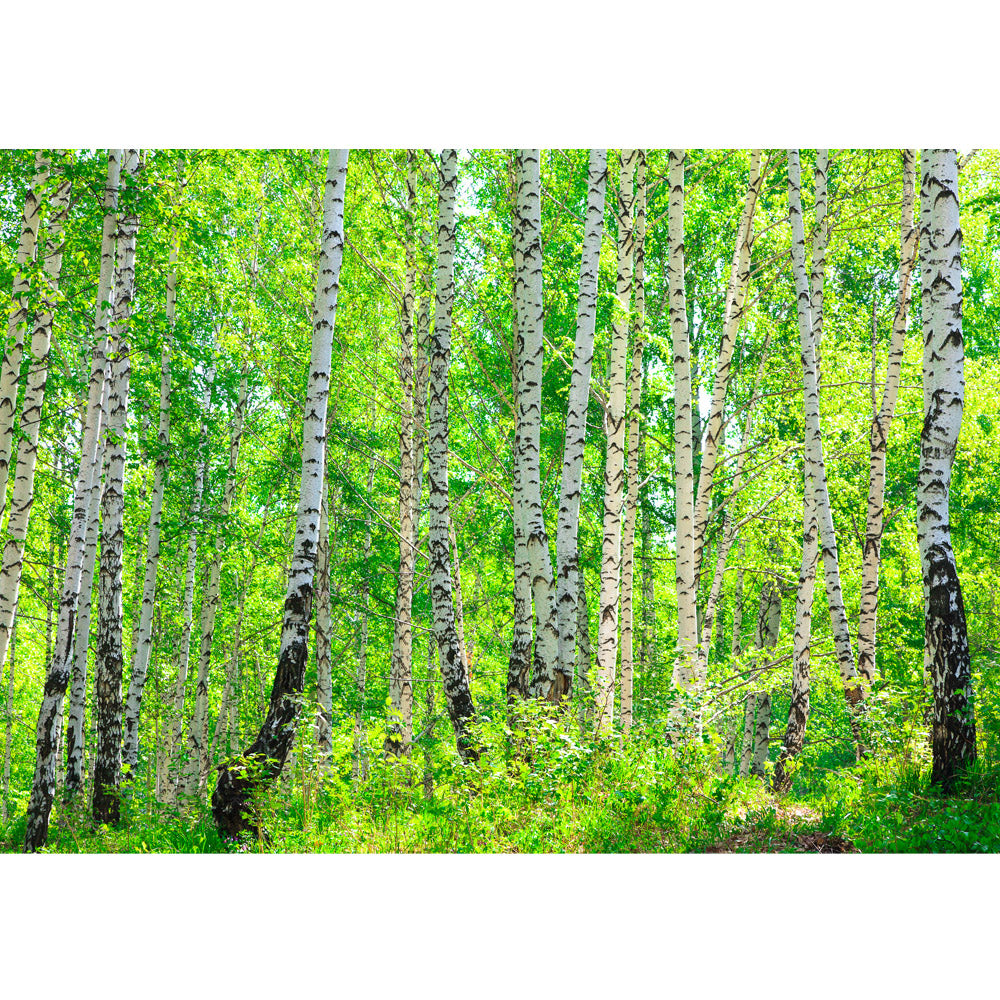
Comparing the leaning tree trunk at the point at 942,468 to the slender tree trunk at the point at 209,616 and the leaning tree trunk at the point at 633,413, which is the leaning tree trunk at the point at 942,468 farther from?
the slender tree trunk at the point at 209,616

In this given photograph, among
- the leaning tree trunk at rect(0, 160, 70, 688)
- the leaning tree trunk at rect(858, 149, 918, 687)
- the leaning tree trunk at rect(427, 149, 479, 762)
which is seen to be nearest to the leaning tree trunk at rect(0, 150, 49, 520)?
the leaning tree trunk at rect(0, 160, 70, 688)

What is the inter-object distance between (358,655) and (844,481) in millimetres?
11910

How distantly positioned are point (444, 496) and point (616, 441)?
261 centimetres

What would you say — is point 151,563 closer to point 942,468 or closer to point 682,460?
point 682,460

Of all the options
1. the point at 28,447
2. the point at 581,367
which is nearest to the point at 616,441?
the point at 581,367

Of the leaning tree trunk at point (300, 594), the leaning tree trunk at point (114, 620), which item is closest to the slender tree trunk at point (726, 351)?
the leaning tree trunk at point (300, 594)

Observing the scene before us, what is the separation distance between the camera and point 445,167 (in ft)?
26.5

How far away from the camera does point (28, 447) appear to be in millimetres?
7629

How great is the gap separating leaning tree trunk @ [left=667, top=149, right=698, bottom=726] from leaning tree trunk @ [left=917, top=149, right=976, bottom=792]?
294cm

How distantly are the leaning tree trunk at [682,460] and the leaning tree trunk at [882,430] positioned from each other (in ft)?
7.00

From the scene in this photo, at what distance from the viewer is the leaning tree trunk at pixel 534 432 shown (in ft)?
23.2

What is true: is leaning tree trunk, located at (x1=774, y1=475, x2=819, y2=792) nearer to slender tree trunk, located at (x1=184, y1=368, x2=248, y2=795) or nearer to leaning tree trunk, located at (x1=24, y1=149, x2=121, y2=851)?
leaning tree trunk, located at (x1=24, y1=149, x2=121, y2=851)

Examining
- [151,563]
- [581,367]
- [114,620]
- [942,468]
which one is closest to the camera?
[942,468]
